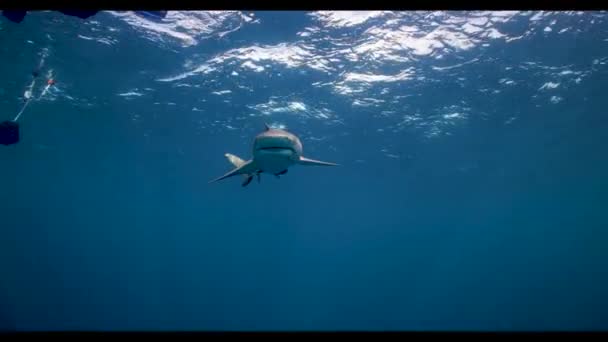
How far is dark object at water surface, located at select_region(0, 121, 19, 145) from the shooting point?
8.11 m

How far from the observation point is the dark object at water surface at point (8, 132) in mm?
8109

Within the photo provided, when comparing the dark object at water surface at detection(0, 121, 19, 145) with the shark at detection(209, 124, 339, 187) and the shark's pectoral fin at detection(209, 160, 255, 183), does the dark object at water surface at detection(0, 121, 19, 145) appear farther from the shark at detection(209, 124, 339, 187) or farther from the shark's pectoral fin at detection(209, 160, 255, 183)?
the shark at detection(209, 124, 339, 187)

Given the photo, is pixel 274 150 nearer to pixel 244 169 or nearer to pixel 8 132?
pixel 244 169

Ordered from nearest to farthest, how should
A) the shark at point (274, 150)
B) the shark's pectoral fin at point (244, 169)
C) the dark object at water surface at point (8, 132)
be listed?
the shark at point (274, 150)
the shark's pectoral fin at point (244, 169)
the dark object at water surface at point (8, 132)

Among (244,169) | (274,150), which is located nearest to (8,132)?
(244,169)

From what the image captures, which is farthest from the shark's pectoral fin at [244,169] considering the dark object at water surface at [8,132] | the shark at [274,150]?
the dark object at water surface at [8,132]

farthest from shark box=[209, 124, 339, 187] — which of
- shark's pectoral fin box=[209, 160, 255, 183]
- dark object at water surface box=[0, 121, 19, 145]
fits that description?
dark object at water surface box=[0, 121, 19, 145]

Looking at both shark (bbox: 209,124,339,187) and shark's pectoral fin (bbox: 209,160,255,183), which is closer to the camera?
shark (bbox: 209,124,339,187)

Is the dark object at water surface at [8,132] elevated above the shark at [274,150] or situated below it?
below

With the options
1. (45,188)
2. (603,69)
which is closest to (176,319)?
(45,188)

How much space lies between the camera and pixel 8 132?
27.0 ft

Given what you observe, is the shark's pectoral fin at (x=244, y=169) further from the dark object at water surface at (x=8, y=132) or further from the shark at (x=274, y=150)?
the dark object at water surface at (x=8, y=132)

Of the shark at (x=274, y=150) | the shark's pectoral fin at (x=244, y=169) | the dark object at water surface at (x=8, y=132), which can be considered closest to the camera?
the shark at (x=274, y=150)

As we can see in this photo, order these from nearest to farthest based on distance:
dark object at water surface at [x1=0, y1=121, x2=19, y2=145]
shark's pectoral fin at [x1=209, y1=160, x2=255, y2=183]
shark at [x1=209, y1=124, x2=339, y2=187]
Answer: shark at [x1=209, y1=124, x2=339, y2=187], shark's pectoral fin at [x1=209, y1=160, x2=255, y2=183], dark object at water surface at [x1=0, y1=121, x2=19, y2=145]
